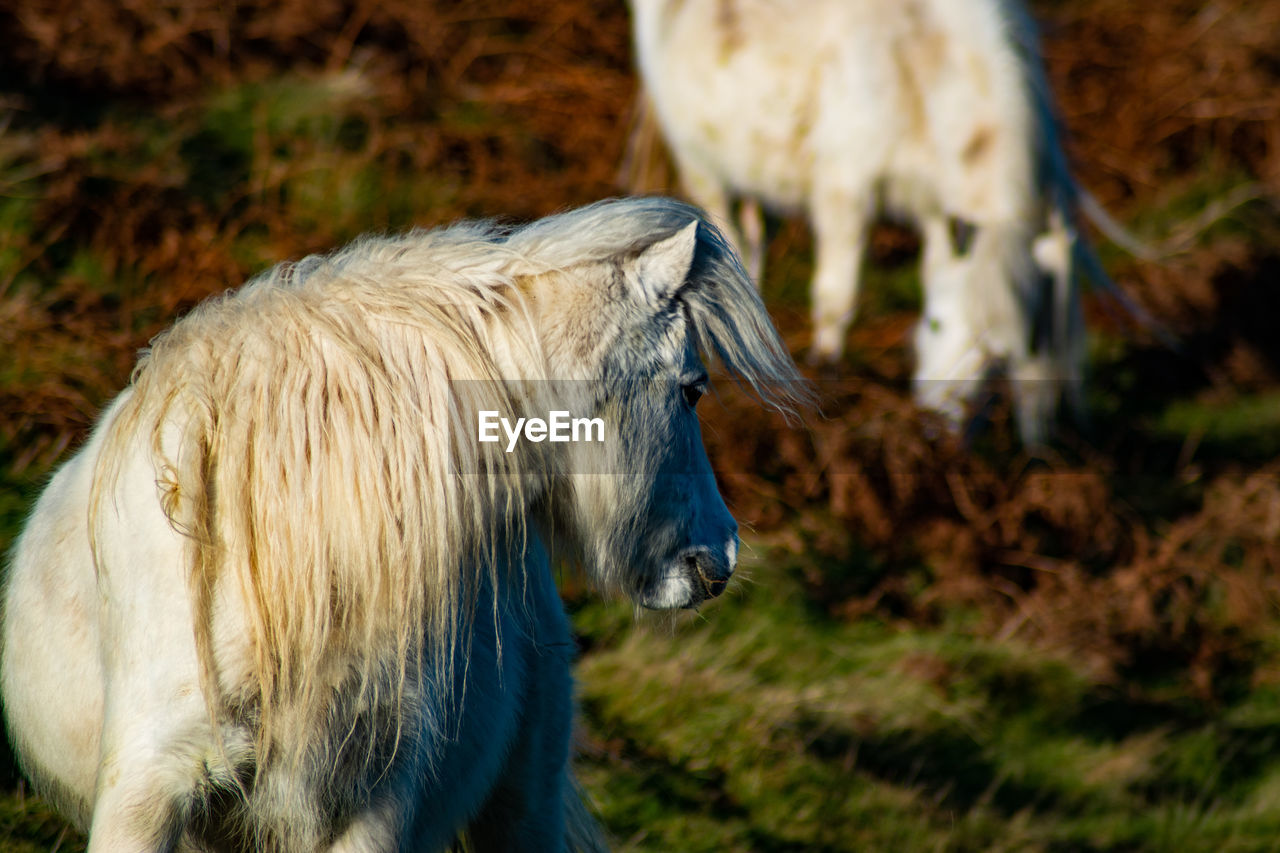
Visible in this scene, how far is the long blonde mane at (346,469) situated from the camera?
57.6 inches

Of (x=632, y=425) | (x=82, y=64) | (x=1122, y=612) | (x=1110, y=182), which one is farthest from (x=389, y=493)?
(x=1110, y=182)

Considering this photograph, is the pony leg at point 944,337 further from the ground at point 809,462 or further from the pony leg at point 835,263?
the pony leg at point 835,263

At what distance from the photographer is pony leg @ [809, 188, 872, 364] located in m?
4.94

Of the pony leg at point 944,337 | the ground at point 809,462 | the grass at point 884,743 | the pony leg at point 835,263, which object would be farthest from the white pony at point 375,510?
the pony leg at point 835,263

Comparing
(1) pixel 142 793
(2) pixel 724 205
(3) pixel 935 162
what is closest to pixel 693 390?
(1) pixel 142 793

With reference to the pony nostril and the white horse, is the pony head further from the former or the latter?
the white horse

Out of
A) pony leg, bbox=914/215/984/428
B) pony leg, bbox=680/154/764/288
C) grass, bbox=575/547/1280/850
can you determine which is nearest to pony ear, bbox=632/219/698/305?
grass, bbox=575/547/1280/850

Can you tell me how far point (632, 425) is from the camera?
159cm

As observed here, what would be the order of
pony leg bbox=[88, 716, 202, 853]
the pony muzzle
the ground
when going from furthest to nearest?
the ground → the pony muzzle → pony leg bbox=[88, 716, 202, 853]

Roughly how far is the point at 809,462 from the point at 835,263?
1.12 m

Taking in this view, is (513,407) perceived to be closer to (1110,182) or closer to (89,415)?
(89,415)

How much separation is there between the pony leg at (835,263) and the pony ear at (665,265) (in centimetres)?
348

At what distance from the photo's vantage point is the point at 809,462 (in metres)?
4.37

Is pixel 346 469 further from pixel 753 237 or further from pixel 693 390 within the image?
pixel 753 237
